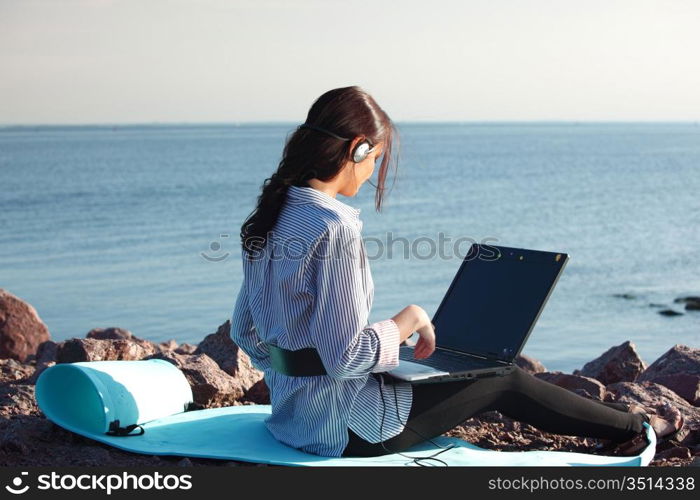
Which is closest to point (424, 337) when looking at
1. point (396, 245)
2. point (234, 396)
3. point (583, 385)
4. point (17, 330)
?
point (234, 396)

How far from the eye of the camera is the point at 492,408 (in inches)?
180

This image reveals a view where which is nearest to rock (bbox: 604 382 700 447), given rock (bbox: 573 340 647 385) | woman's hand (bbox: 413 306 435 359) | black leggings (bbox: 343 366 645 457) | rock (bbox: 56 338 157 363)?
black leggings (bbox: 343 366 645 457)

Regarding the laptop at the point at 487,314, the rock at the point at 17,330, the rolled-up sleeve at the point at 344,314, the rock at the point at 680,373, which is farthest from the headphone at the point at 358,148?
the rock at the point at 17,330

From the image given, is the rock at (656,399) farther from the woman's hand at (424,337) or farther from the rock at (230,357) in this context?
the rock at (230,357)

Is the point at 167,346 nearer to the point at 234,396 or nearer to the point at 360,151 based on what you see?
the point at 234,396

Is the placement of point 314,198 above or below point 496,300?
above

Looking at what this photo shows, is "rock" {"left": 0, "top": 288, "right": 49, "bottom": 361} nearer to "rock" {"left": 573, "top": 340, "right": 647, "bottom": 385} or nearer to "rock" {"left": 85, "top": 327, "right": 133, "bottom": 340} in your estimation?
"rock" {"left": 85, "top": 327, "right": 133, "bottom": 340}

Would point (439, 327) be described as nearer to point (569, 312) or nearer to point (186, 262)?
point (569, 312)

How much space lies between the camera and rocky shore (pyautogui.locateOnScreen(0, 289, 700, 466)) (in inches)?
187

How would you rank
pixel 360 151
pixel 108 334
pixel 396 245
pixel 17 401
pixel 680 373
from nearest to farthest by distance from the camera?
pixel 360 151 → pixel 17 401 → pixel 680 373 → pixel 108 334 → pixel 396 245

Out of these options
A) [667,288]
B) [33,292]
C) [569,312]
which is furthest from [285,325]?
[667,288]

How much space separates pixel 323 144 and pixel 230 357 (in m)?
2.80

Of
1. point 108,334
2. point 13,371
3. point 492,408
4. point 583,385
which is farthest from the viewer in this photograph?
point 108,334

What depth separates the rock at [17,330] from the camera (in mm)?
9727
